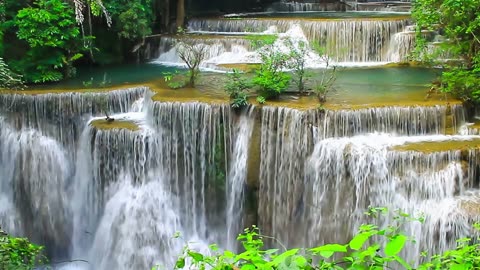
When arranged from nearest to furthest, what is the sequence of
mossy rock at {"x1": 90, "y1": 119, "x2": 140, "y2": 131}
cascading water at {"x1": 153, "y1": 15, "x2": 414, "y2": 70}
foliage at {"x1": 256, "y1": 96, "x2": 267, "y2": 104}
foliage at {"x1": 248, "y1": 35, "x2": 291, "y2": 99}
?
1. foliage at {"x1": 256, "y1": 96, "x2": 267, "y2": 104}
2. foliage at {"x1": 248, "y1": 35, "x2": 291, "y2": 99}
3. mossy rock at {"x1": 90, "y1": 119, "x2": 140, "y2": 131}
4. cascading water at {"x1": 153, "y1": 15, "x2": 414, "y2": 70}

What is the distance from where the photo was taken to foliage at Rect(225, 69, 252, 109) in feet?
32.9

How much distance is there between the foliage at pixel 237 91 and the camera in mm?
10039

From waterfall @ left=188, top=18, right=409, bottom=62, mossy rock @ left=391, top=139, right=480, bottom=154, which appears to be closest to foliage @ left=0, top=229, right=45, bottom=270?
mossy rock @ left=391, top=139, right=480, bottom=154

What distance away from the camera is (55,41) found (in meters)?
12.8

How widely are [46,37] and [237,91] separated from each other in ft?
17.2

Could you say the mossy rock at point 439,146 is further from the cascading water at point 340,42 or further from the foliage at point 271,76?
the cascading water at point 340,42

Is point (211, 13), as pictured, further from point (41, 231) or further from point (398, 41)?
point (41, 231)

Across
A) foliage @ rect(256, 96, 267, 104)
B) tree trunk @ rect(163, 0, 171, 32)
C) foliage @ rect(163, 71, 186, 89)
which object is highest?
tree trunk @ rect(163, 0, 171, 32)

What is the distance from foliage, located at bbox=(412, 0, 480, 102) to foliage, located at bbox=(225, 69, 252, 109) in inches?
143

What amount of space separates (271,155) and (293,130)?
0.62m

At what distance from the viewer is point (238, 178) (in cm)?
1010

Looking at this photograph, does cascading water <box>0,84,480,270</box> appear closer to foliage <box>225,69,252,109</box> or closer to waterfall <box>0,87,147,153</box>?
waterfall <box>0,87,147,153</box>

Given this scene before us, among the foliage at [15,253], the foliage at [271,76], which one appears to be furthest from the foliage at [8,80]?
the foliage at [271,76]

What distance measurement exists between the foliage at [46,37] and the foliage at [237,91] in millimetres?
4808
